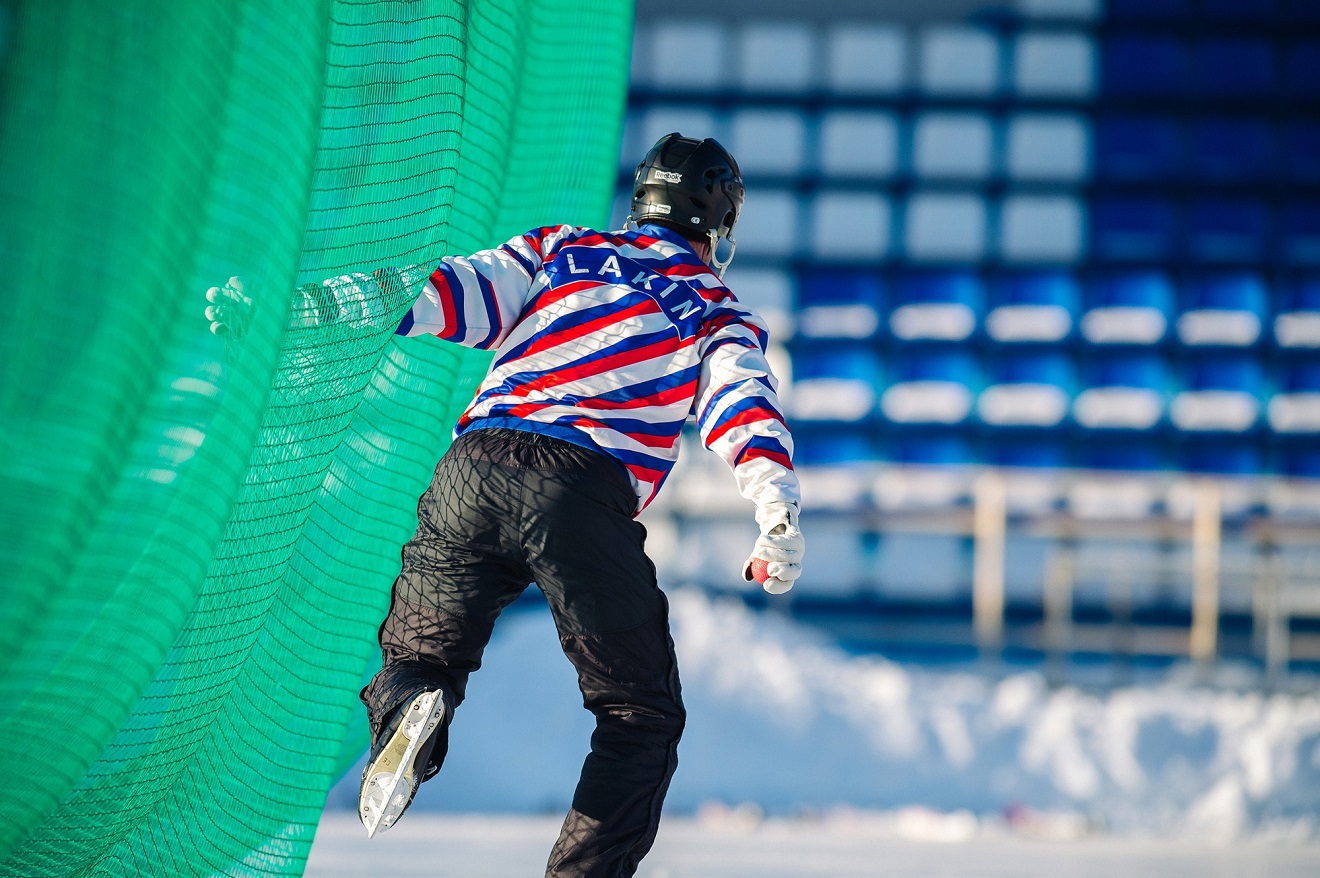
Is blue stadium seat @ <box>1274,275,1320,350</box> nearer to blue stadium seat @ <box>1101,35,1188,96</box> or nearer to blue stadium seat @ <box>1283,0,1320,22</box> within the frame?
blue stadium seat @ <box>1101,35,1188,96</box>

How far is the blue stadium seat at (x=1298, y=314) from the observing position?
11758 millimetres

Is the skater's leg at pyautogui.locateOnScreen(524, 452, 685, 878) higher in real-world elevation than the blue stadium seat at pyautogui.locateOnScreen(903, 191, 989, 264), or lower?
lower

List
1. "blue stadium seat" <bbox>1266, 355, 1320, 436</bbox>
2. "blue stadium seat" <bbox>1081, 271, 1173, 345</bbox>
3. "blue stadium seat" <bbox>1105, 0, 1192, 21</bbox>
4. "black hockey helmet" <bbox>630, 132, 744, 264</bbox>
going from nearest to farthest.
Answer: "black hockey helmet" <bbox>630, 132, 744, 264</bbox> → "blue stadium seat" <bbox>1266, 355, 1320, 436</bbox> → "blue stadium seat" <bbox>1081, 271, 1173, 345</bbox> → "blue stadium seat" <bbox>1105, 0, 1192, 21</bbox>

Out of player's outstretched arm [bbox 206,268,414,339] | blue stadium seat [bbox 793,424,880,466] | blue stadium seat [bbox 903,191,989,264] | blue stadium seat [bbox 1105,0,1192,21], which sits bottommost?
player's outstretched arm [bbox 206,268,414,339]

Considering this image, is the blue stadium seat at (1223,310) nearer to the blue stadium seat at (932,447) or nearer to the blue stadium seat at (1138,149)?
the blue stadium seat at (1138,149)

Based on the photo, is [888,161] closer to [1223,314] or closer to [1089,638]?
[1223,314]

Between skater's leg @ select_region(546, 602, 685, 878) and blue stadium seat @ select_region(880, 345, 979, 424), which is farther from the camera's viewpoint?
blue stadium seat @ select_region(880, 345, 979, 424)

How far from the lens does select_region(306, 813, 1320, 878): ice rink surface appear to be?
3.02m

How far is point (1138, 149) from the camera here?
39.3 ft

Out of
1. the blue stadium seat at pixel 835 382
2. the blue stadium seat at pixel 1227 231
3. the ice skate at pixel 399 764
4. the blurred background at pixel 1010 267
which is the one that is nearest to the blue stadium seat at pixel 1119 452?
the blurred background at pixel 1010 267

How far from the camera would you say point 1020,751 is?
5.47 meters

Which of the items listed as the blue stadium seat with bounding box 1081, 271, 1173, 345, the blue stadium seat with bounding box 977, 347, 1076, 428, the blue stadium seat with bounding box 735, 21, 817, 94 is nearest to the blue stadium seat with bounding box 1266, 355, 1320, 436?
the blue stadium seat with bounding box 1081, 271, 1173, 345

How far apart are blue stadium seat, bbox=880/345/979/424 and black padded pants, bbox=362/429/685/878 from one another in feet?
33.5

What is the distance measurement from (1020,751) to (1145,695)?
941mm
